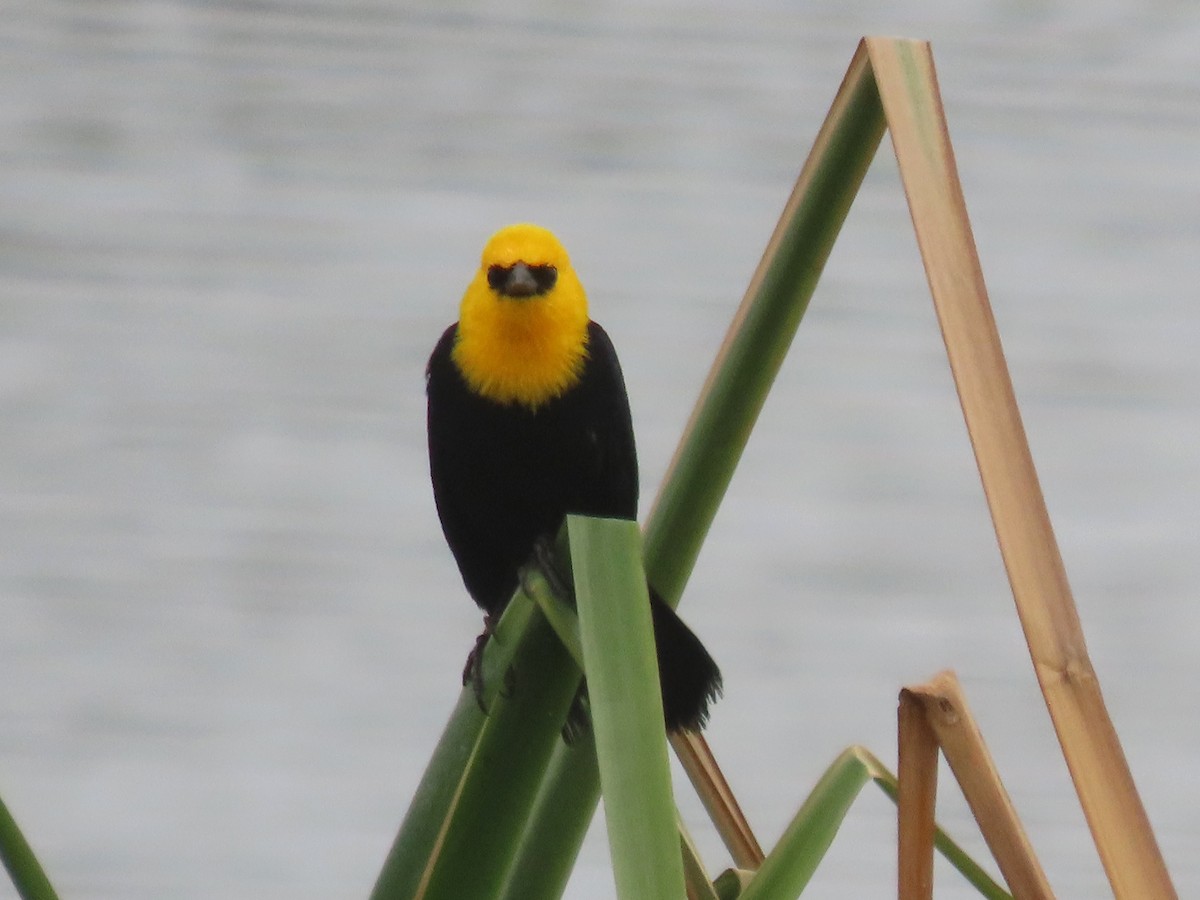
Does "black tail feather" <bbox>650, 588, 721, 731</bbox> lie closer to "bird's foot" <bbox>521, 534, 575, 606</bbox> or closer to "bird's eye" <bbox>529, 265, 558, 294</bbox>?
"bird's foot" <bbox>521, 534, 575, 606</bbox>

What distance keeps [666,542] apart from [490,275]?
1.73ft

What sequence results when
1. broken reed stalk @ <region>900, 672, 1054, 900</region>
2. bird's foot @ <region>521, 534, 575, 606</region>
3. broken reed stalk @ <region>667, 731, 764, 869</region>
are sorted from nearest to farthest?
1. broken reed stalk @ <region>900, 672, 1054, 900</region>
2. broken reed stalk @ <region>667, 731, 764, 869</region>
3. bird's foot @ <region>521, 534, 575, 606</region>

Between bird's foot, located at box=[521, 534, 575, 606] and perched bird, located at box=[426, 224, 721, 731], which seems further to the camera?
perched bird, located at box=[426, 224, 721, 731]

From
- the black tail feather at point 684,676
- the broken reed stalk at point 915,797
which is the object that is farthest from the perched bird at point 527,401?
the broken reed stalk at point 915,797

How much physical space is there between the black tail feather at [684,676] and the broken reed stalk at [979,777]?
0.21 m

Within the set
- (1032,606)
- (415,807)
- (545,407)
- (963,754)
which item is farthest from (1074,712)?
(545,407)

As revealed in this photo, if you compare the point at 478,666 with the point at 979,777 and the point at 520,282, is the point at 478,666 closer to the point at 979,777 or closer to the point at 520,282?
the point at 979,777

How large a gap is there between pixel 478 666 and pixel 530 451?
406 mm

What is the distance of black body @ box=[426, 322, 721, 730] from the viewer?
1.07 m

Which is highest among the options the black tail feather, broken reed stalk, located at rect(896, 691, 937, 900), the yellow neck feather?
the yellow neck feather

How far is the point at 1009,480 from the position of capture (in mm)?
396

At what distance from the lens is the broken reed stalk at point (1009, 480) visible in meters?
0.36

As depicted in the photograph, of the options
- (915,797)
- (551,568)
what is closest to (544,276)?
(551,568)

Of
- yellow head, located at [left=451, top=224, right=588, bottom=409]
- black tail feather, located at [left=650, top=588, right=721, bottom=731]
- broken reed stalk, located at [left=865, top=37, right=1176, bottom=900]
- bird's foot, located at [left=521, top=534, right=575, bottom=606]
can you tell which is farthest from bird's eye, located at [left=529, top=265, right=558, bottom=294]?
broken reed stalk, located at [left=865, top=37, right=1176, bottom=900]
